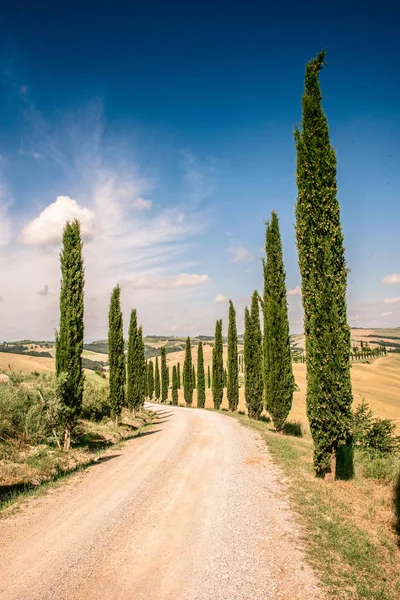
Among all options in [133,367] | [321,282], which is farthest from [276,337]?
[133,367]

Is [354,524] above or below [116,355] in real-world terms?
below

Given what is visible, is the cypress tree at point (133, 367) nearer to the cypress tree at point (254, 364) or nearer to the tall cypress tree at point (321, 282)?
the cypress tree at point (254, 364)

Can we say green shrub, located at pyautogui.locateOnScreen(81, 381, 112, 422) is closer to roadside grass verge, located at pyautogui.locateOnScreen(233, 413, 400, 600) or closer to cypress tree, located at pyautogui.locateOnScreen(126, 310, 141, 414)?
cypress tree, located at pyautogui.locateOnScreen(126, 310, 141, 414)

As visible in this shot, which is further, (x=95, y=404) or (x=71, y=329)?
(x=95, y=404)

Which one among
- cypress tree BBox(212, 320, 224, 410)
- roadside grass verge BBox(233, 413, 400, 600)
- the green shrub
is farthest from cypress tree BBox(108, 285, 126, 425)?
cypress tree BBox(212, 320, 224, 410)

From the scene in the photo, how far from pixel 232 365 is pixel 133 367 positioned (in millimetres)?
11649

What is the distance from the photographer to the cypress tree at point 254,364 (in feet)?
85.4

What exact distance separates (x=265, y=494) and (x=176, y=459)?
449cm

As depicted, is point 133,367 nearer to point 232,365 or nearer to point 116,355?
point 116,355

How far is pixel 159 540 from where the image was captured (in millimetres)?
5801

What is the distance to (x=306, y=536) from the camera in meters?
5.79

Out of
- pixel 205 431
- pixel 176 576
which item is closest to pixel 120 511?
pixel 176 576

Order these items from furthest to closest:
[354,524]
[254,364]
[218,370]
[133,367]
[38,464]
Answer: [218,370] → [133,367] → [254,364] → [38,464] → [354,524]

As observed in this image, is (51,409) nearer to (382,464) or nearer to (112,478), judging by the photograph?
(112,478)
